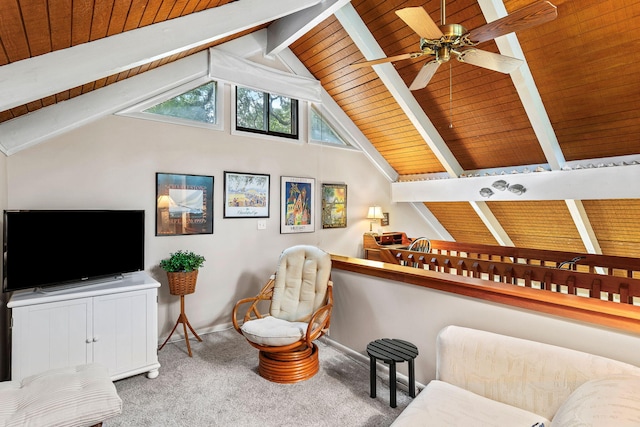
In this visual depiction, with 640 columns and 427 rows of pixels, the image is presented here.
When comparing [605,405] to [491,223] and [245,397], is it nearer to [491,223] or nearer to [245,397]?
[245,397]

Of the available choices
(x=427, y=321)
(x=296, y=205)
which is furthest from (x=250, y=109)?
(x=427, y=321)

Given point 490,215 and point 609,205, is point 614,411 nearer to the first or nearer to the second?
point 609,205

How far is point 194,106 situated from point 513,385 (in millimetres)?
3879

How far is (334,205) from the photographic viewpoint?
5301 mm

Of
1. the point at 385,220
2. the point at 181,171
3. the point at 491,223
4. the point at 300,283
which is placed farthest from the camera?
the point at 385,220

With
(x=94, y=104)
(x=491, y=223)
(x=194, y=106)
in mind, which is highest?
(x=194, y=106)

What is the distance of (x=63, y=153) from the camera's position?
3135mm

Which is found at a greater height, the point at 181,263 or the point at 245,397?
the point at 181,263

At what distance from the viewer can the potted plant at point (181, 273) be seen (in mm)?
3359

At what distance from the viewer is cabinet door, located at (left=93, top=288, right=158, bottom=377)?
2643 millimetres

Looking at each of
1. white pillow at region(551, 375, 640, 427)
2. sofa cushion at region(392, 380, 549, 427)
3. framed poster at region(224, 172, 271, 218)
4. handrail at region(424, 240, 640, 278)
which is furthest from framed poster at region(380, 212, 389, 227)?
white pillow at region(551, 375, 640, 427)

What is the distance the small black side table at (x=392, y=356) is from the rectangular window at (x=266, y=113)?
9.86ft

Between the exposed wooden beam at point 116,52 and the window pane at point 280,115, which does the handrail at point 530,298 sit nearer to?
the exposed wooden beam at point 116,52

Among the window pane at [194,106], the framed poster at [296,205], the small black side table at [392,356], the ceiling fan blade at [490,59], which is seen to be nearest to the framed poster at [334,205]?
the framed poster at [296,205]
